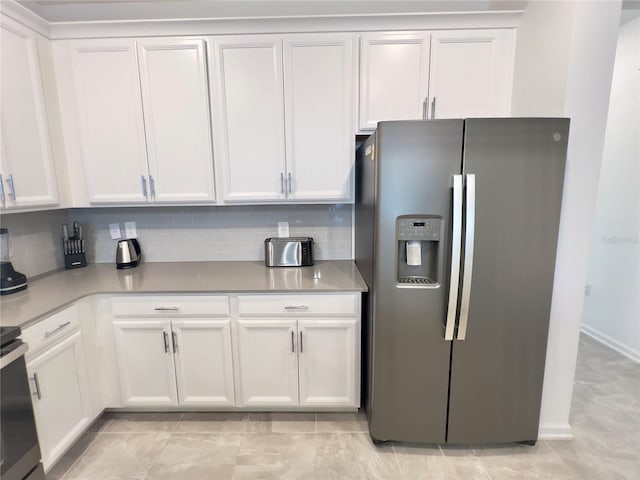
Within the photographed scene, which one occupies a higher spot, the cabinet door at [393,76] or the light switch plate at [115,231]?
the cabinet door at [393,76]

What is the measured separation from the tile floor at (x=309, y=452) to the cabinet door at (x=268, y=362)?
0.19 m

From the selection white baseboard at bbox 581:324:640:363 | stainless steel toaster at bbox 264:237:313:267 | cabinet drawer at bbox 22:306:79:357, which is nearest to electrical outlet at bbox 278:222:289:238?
stainless steel toaster at bbox 264:237:313:267

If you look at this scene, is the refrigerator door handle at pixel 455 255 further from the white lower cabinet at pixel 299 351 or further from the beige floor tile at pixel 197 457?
the beige floor tile at pixel 197 457

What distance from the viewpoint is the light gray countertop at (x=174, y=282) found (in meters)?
1.71

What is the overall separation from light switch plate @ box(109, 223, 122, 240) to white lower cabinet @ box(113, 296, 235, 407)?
2.64ft

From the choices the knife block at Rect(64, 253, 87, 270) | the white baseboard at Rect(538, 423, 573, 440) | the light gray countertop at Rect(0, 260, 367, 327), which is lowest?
the white baseboard at Rect(538, 423, 573, 440)

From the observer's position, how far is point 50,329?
5.24ft

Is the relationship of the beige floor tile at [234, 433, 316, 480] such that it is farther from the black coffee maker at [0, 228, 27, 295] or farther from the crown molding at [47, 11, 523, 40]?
the crown molding at [47, 11, 523, 40]

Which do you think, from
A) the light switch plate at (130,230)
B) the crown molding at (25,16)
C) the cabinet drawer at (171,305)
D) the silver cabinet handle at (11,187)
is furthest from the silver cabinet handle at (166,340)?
the crown molding at (25,16)

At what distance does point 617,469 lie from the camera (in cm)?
168

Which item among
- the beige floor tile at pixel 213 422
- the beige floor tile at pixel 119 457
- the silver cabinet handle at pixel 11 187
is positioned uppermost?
the silver cabinet handle at pixel 11 187

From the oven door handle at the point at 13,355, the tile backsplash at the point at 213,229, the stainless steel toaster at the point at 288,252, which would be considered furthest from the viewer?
the tile backsplash at the point at 213,229

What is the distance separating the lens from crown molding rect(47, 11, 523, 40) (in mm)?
1928

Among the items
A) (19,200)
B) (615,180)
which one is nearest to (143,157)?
(19,200)
